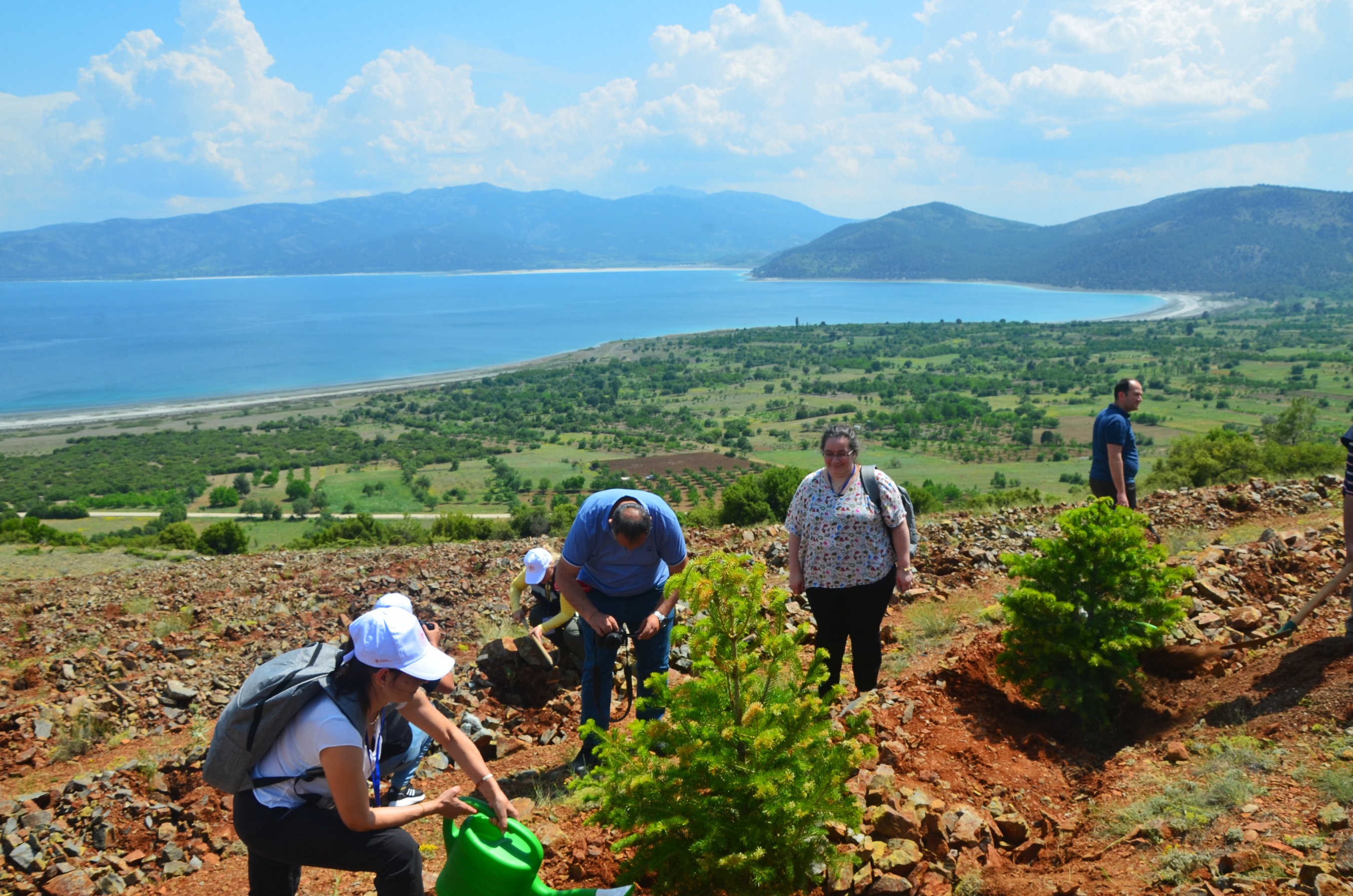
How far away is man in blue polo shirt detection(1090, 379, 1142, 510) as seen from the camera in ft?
20.4

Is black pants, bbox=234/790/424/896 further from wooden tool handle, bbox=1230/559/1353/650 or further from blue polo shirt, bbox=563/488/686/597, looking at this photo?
wooden tool handle, bbox=1230/559/1353/650

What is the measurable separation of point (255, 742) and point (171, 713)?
17.3ft

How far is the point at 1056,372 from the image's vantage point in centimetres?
10312

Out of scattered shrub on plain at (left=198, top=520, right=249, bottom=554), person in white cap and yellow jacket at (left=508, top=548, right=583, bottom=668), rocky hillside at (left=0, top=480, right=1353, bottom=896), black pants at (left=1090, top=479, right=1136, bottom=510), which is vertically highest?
black pants at (left=1090, top=479, right=1136, bottom=510)

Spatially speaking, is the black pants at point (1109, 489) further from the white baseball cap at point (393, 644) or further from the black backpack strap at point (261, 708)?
the black backpack strap at point (261, 708)

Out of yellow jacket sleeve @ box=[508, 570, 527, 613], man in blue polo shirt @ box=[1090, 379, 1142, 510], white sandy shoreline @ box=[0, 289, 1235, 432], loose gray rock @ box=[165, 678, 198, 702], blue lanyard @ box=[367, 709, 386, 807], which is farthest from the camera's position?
white sandy shoreline @ box=[0, 289, 1235, 432]

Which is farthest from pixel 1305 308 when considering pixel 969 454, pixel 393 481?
pixel 393 481

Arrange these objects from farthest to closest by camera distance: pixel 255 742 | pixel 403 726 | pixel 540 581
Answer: pixel 540 581, pixel 403 726, pixel 255 742

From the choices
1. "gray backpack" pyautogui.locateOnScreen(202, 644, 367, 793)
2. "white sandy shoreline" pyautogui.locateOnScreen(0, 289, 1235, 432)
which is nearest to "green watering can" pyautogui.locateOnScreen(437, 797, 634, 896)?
"gray backpack" pyautogui.locateOnScreen(202, 644, 367, 793)

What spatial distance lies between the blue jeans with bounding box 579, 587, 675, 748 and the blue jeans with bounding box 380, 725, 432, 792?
1.49 meters

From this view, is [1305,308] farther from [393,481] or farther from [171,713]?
[171,713]

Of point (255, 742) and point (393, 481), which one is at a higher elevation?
point (255, 742)

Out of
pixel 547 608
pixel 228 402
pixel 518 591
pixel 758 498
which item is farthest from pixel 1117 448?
pixel 228 402

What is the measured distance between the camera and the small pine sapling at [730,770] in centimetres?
271
